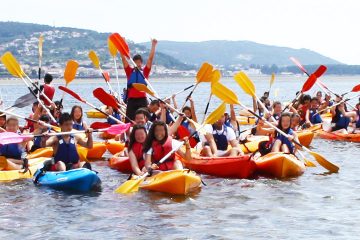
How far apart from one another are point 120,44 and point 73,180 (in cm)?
414

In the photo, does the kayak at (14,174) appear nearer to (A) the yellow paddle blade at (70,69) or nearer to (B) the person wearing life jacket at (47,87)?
(A) the yellow paddle blade at (70,69)

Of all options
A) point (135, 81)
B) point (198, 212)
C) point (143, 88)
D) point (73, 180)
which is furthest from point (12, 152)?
point (198, 212)

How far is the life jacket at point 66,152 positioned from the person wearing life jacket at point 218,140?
8.60 ft

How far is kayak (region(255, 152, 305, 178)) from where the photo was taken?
1120 centimetres

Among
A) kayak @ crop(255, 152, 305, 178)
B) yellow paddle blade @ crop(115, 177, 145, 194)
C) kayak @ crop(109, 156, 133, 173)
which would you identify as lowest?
kayak @ crop(109, 156, 133, 173)

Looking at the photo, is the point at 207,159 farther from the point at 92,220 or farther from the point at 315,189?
the point at 92,220

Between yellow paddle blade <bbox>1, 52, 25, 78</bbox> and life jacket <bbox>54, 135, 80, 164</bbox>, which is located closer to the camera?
life jacket <bbox>54, 135, 80, 164</bbox>

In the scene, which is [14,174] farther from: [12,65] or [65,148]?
[12,65]

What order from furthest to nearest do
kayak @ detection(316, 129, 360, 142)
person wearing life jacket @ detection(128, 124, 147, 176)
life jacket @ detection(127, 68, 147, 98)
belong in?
1. kayak @ detection(316, 129, 360, 142)
2. life jacket @ detection(127, 68, 147, 98)
3. person wearing life jacket @ detection(128, 124, 147, 176)

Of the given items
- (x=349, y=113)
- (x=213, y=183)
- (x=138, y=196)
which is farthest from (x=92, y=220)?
(x=349, y=113)

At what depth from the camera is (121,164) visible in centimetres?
1239

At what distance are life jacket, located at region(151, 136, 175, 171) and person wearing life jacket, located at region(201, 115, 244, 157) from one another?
182 cm

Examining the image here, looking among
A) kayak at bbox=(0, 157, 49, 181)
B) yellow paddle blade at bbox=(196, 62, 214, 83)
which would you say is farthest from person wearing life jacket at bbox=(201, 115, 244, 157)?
kayak at bbox=(0, 157, 49, 181)

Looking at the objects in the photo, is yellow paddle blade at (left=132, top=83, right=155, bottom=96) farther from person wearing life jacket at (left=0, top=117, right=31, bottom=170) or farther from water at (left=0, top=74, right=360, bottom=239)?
person wearing life jacket at (left=0, top=117, right=31, bottom=170)
